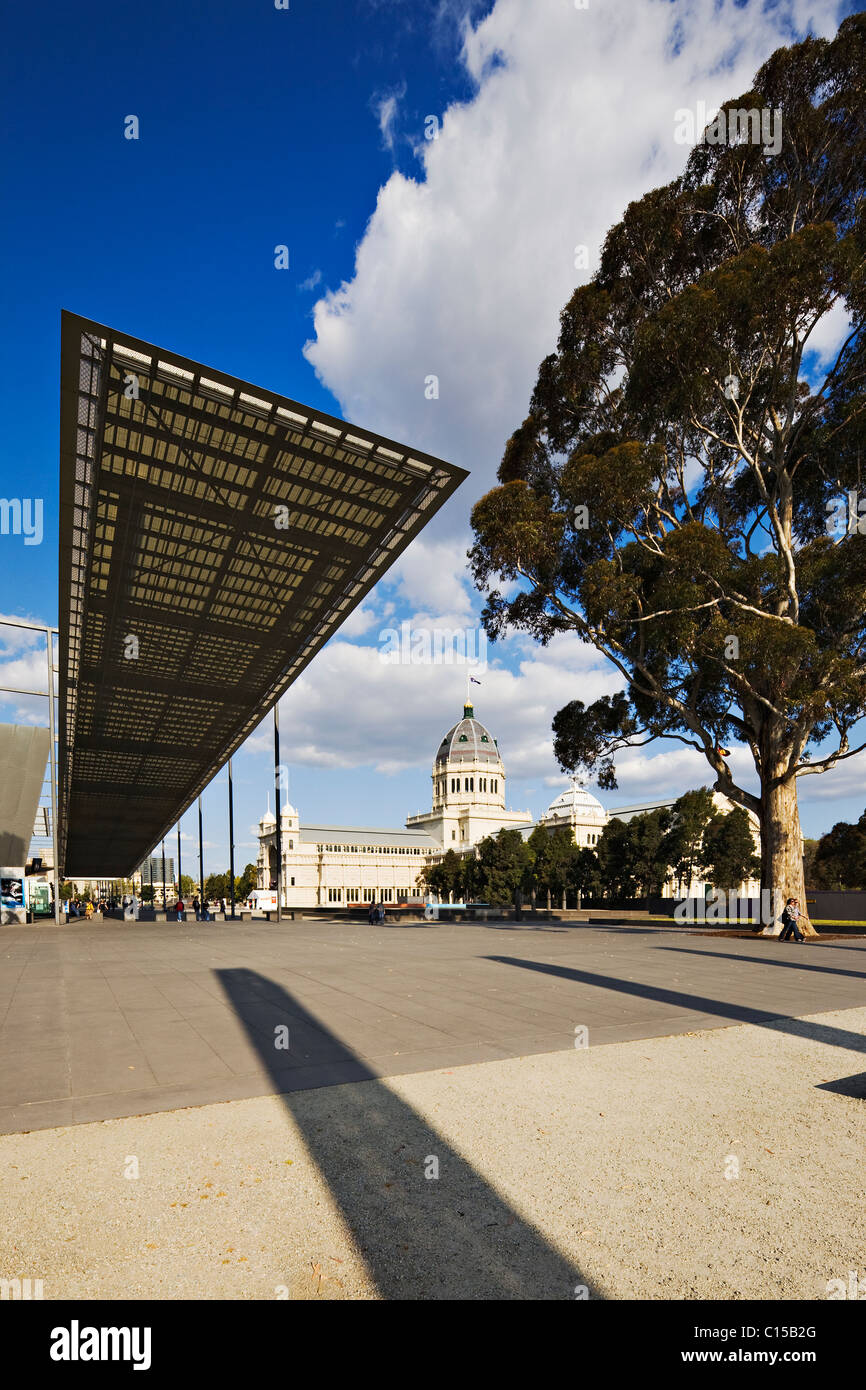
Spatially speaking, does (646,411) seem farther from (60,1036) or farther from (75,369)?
(60,1036)

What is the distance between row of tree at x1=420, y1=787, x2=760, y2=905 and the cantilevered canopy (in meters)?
31.0

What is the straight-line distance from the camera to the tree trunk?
2366cm

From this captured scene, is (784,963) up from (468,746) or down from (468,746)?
down

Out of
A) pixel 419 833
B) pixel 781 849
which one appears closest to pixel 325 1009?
pixel 781 849

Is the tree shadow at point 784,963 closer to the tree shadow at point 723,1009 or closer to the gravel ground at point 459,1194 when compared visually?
the tree shadow at point 723,1009

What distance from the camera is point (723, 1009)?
10.6 m

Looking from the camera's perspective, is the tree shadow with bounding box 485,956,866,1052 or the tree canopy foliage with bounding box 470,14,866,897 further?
the tree canopy foliage with bounding box 470,14,866,897

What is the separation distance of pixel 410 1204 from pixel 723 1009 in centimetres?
770

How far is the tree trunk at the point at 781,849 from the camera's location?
23.7 m

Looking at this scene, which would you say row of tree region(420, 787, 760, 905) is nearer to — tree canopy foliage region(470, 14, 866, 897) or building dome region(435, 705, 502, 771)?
tree canopy foliage region(470, 14, 866, 897)

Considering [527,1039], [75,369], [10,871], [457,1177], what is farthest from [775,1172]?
[10,871]

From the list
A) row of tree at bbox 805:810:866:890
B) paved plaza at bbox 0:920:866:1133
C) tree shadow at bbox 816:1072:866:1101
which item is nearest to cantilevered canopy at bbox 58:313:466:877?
paved plaza at bbox 0:920:866:1133

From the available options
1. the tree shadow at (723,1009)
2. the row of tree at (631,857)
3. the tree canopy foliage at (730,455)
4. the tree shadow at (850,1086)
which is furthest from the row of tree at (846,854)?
the tree shadow at (850,1086)

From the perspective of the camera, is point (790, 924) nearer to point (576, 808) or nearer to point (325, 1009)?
point (325, 1009)
